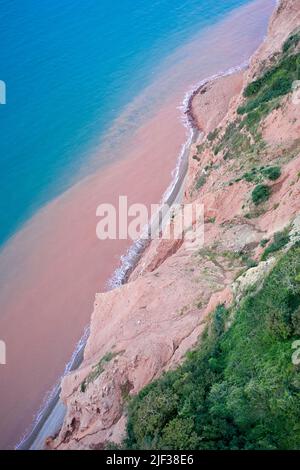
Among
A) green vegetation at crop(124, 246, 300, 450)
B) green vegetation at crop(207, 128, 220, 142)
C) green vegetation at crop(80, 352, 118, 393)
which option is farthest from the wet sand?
green vegetation at crop(124, 246, 300, 450)

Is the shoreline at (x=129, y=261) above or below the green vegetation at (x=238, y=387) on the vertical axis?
above

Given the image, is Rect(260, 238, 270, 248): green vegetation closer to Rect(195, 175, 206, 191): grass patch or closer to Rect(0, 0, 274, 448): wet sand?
Rect(195, 175, 206, 191): grass patch

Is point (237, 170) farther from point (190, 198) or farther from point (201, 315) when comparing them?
point (201, 315)

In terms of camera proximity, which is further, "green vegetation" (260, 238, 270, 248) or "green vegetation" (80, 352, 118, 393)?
"green vegetation" (260, 238, 270, 248)

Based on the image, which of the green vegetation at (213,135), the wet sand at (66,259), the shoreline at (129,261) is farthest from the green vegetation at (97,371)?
the green vegetation at (213,135)

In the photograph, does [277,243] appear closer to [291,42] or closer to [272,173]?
[272,173]

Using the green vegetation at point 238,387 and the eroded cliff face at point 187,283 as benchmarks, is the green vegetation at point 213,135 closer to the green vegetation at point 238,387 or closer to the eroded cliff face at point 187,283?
the eroded cliff face at point 187,283

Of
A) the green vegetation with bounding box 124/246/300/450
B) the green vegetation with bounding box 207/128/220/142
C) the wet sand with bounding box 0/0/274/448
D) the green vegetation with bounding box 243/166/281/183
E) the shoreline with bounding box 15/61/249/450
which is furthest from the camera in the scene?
the green vegetation with bounding box 207/128/220/142

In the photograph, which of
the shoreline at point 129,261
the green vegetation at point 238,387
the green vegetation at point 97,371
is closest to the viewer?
the green vegetation at point 238,387
